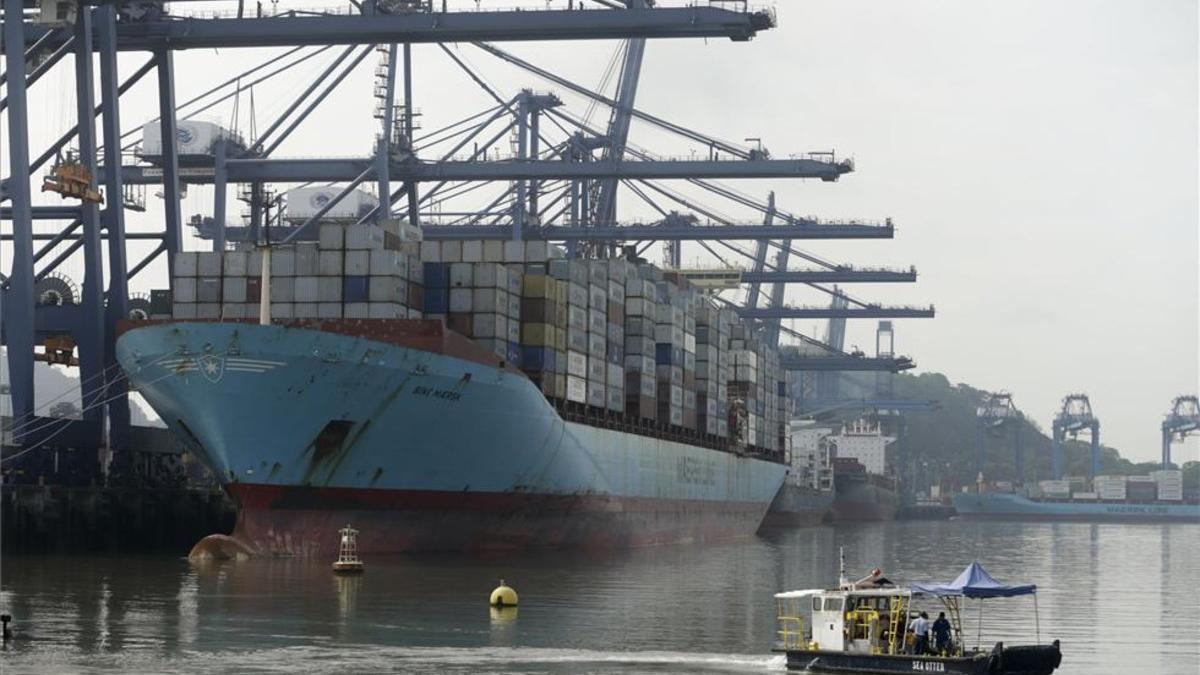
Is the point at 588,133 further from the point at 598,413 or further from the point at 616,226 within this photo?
the point at 598,413

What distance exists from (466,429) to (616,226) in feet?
163

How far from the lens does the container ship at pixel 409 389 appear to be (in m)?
50.9

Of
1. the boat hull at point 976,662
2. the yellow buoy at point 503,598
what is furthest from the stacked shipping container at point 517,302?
the boat hull at point 976,662

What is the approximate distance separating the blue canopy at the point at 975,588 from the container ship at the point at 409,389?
23787 mm

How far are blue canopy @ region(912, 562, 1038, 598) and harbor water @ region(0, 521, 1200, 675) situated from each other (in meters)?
1.88

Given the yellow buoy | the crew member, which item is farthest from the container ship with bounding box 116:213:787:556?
the crew member

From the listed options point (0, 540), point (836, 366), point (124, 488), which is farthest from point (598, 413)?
point (836, 366)

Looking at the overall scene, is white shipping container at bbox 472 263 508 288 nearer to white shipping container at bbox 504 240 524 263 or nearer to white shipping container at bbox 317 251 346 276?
white shipping container at bbox 317 251 346 276

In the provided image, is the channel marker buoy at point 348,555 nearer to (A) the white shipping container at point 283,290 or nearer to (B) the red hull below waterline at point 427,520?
(B) the red hull below waterline at point 427,520

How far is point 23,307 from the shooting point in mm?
56844

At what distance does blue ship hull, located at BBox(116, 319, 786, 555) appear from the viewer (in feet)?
167

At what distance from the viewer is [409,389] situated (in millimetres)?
52844

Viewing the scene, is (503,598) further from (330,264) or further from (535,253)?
(535,253)

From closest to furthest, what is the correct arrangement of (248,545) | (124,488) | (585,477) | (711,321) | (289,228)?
(248,545), (124,488), (585,477), (711,321), (289,228)
